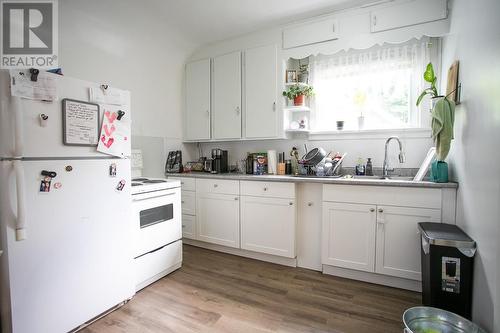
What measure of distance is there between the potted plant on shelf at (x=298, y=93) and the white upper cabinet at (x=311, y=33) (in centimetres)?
45

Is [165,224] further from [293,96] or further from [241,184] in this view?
[293,96]

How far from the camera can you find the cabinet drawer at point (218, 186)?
2.80m

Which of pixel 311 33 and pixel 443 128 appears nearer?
pixel 443 128

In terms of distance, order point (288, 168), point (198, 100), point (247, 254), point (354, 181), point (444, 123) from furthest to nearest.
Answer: point (198, 100) < point (288, 168) < point (247, 254) < point (354, 181) < point (444, 123)

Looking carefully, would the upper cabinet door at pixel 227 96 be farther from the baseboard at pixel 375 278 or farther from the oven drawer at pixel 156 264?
the baseboard at pixel 375 278

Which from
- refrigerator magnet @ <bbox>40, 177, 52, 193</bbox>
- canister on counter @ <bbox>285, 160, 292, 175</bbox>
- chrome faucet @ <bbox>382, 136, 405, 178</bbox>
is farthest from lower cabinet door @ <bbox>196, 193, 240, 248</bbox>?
Answer: refrigerator magnet @ <bbox>40, 177, 52, 193</bbox>

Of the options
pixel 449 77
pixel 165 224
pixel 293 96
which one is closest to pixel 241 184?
pixel 165 224

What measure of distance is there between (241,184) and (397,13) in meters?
2.22

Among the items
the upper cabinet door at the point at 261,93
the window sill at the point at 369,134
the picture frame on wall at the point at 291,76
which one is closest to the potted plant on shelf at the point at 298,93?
the picture frame on wall at the point at 291,76

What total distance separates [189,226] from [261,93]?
6.11 ft

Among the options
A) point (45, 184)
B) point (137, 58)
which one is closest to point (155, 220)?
point (45, 184)

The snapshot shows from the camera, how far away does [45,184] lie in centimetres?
144

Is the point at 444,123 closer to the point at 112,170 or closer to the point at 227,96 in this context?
the point at 227,96

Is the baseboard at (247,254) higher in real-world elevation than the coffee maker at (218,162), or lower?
lower
